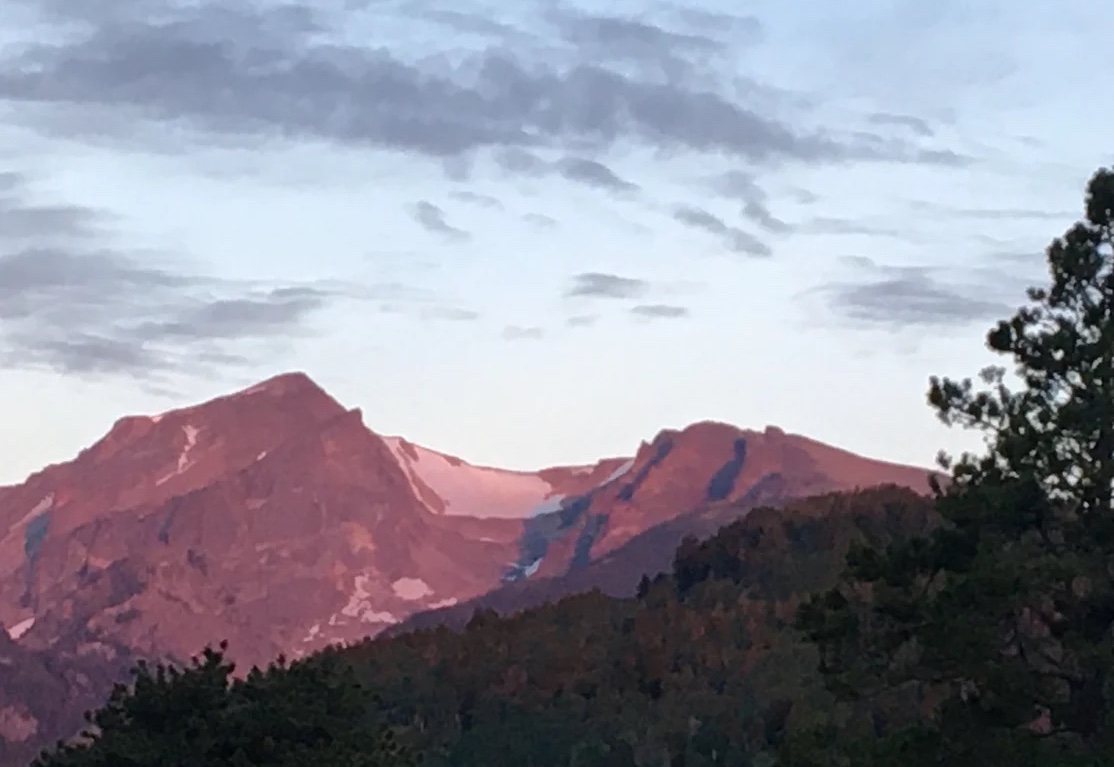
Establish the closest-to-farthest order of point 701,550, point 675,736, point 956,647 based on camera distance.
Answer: point 956,647 < point 675,736 < point 701,550

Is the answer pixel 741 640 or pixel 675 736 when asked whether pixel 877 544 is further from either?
pixel 741 640

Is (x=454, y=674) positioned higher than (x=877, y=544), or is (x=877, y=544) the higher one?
(x=877, y=544)

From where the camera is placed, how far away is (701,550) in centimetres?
15650

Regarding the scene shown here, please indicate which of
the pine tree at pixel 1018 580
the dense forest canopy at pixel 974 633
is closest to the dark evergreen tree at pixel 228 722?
the dense forest canopy at pixel 974 633

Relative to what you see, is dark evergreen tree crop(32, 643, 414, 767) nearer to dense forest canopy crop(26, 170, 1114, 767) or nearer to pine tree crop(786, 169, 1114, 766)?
dense forest canopy crop(26, 170, 1114, 767)

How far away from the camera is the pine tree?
27266 millimetres

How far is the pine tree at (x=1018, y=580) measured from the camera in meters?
27.3

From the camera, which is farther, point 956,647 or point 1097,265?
point 1097,265

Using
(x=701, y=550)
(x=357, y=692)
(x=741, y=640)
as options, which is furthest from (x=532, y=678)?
(x=357, y=692)

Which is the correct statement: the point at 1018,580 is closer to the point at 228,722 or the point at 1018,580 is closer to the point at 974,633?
the point at 974,633

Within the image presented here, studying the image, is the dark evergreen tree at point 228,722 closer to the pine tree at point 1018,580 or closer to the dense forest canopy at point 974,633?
the dense forest canopy at point 974,633

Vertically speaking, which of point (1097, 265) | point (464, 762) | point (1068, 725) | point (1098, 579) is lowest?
point (464, 762)

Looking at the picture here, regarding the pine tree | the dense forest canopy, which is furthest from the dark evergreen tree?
the pine tree

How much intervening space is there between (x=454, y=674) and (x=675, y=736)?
27.1 metres
